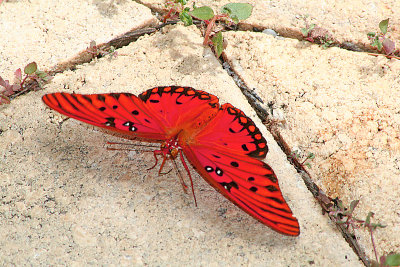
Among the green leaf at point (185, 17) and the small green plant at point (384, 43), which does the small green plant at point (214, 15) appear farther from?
the small green plant at point (384, 43)

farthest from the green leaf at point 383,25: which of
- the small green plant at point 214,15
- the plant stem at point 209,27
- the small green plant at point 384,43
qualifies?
the plant stem at point 209,27

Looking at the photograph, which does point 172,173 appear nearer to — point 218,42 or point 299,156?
point 299,156

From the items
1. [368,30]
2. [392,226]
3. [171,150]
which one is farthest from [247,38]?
[392,226]

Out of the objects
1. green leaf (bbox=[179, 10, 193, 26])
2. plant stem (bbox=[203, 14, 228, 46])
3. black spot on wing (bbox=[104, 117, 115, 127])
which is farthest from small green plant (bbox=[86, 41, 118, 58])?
black spot on wing (bbox=[104, 117, 115, 127])

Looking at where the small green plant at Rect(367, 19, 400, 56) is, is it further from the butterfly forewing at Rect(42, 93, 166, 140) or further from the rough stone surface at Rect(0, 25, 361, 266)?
the butterfly forewing at Rect(42, 93, 166, 140)

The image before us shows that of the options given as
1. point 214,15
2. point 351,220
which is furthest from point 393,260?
point 214,15

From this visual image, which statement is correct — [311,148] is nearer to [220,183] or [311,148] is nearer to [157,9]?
[220,183]
